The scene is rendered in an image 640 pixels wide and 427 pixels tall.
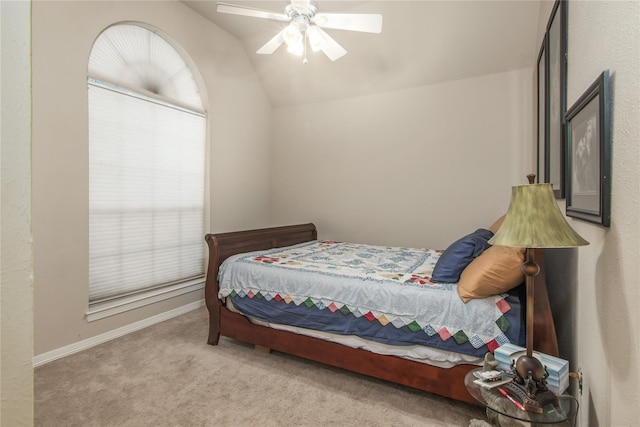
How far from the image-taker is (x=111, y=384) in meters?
2.07

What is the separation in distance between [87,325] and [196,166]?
1.80 meters

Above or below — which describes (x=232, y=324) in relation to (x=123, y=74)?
below

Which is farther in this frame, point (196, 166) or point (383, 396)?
point (196, 166)

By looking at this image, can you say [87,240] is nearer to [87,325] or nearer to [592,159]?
[87,325]

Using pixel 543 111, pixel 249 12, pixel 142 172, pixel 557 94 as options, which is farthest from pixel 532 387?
pixel 142 172

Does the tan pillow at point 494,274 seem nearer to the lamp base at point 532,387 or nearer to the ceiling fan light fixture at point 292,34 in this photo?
the lamp base at point 532,387

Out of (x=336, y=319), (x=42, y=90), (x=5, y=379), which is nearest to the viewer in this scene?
(x=5, y=379)

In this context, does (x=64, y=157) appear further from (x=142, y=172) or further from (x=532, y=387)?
(x=532, y=387)

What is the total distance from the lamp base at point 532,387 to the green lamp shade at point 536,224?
463 mm

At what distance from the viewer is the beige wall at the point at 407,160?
10.8 feet

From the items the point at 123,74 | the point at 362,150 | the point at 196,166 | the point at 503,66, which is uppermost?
the point at 503,66

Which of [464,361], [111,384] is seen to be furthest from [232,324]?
[464,361]

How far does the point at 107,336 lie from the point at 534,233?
3138 millimetres

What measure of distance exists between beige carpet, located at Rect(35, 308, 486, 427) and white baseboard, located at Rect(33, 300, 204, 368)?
0.06 m
